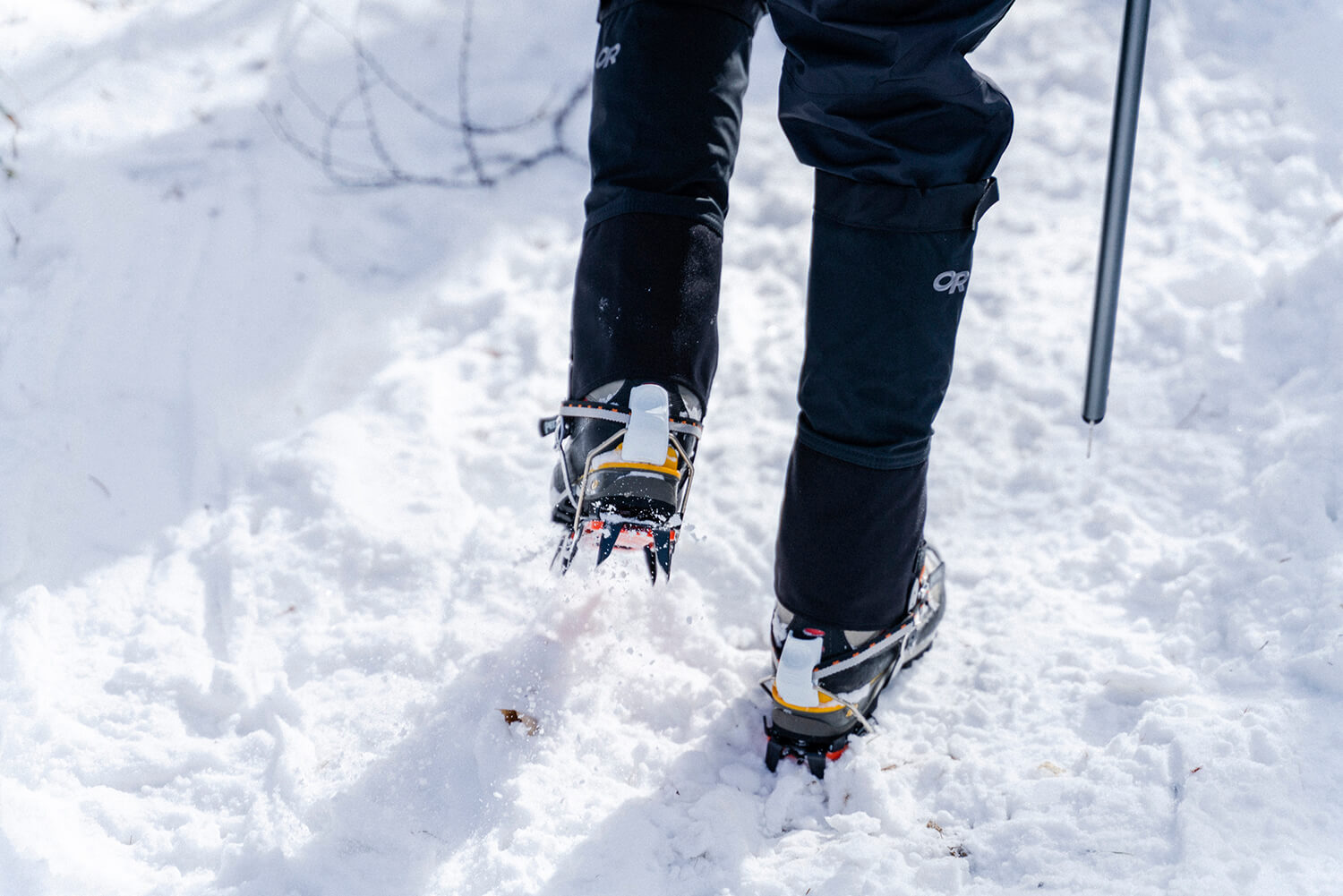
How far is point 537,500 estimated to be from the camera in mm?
1946

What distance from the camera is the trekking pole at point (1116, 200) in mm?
1566

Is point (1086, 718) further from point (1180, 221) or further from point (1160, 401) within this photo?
point (1180, 221)

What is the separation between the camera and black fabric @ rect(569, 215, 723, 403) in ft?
4.39

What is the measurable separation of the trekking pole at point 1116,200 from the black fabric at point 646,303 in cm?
80

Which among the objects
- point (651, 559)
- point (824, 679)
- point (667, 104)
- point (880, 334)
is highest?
point (667, 104)

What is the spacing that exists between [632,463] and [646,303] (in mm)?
254

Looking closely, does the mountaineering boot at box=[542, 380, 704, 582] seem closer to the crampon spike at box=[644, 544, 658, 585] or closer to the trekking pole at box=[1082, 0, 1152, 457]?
the crampon spike at box=[644, 544, 658, 585]

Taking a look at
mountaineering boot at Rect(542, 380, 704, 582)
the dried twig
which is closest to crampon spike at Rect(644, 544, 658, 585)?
mountaineering boot at Rect(542, 380, 704, 582)

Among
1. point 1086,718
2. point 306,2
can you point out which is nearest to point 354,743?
point 1086,718

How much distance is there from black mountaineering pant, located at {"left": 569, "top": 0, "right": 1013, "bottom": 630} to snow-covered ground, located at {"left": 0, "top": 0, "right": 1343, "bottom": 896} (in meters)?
0.38

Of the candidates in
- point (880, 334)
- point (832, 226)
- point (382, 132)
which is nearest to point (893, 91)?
point (832, 226)

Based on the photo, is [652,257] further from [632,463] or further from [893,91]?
[893,91]

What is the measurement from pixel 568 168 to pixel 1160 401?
177 cm

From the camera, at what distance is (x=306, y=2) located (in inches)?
114
